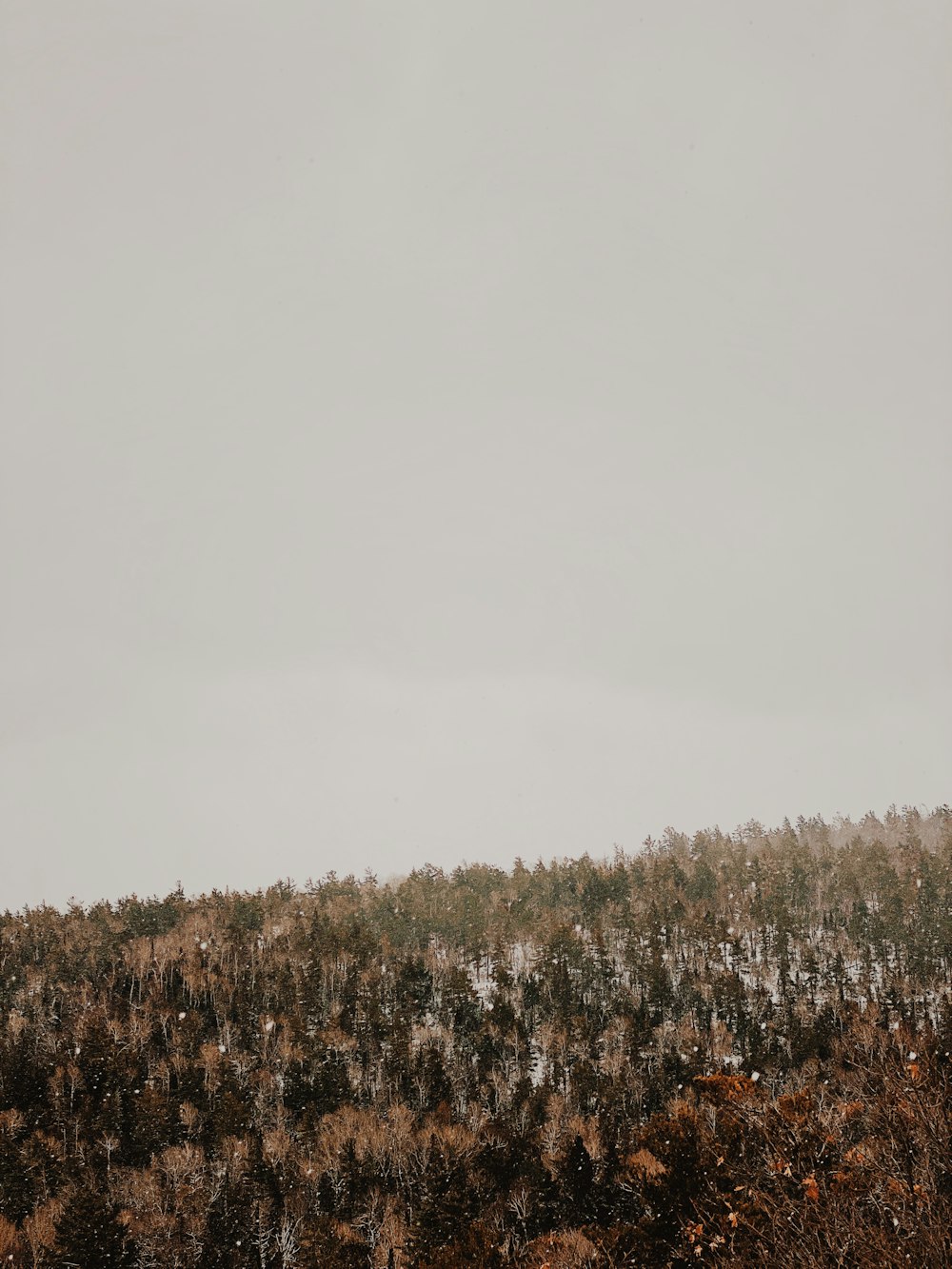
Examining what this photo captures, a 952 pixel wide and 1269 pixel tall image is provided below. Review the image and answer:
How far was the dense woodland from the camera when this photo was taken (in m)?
37.1

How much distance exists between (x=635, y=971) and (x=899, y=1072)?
107 metres

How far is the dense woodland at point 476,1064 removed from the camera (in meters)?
37.1

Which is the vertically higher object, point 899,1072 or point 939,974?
point 899,1072

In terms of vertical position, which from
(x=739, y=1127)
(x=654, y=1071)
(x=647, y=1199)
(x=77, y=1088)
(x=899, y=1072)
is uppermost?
(x=899, y=1072)

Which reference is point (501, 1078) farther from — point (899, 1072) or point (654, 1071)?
point (899, 1072)

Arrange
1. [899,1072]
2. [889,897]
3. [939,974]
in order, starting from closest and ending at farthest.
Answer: [899,1072], [939,974], [889,897]

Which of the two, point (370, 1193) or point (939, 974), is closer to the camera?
point (370, 1193)

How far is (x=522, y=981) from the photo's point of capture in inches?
4444

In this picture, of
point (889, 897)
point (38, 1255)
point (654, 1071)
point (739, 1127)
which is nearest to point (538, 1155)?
point (654, 1071)

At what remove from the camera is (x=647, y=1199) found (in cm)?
4300

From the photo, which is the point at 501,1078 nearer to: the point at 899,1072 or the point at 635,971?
the point at 635,971

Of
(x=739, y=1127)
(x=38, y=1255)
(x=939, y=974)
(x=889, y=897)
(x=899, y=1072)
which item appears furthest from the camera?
(x=889, y=897)

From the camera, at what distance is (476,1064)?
95.9m

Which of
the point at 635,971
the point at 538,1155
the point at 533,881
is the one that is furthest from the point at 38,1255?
the point at 533,881
